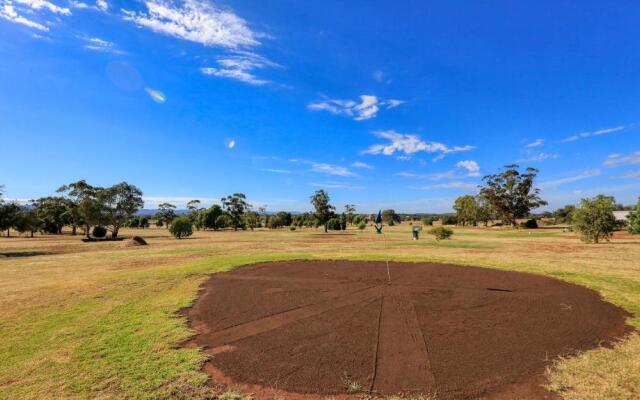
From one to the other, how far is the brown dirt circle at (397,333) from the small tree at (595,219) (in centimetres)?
2627

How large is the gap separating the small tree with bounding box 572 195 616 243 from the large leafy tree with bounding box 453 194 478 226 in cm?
5734

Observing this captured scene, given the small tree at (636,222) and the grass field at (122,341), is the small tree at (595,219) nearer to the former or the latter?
the small tree at (636,222)

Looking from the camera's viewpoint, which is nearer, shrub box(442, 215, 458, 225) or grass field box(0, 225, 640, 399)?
grass field box(0, 225, 640, 399)

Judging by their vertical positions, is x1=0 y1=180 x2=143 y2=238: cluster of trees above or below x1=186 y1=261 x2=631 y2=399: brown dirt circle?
above

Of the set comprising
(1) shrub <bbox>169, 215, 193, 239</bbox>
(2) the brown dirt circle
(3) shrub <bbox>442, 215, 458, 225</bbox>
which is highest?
(3) shrub <bbox>442, 215, 458, 225</bbox>

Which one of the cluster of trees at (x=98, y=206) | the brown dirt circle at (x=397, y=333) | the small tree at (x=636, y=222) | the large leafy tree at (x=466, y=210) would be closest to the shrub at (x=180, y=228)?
the cluster of trees at (x=98, y=206)

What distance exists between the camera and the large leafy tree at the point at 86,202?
50844 millimetres

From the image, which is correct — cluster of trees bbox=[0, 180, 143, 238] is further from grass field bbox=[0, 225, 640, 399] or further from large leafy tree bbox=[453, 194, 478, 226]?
large leafy tree bbox=[453, 194, 478, 226]

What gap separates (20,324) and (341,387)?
10.1 m

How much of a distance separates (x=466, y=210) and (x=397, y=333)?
309 ft

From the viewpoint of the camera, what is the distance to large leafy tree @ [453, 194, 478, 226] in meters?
91.5

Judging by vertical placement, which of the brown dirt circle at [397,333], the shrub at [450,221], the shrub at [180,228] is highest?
the shrub at [450,221]

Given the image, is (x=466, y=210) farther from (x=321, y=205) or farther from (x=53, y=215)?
(x=53, y=215)

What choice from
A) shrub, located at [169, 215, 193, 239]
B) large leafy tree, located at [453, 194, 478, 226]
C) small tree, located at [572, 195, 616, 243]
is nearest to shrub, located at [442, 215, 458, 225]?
large leafy tree, located at [453, 194, 478, 226]
